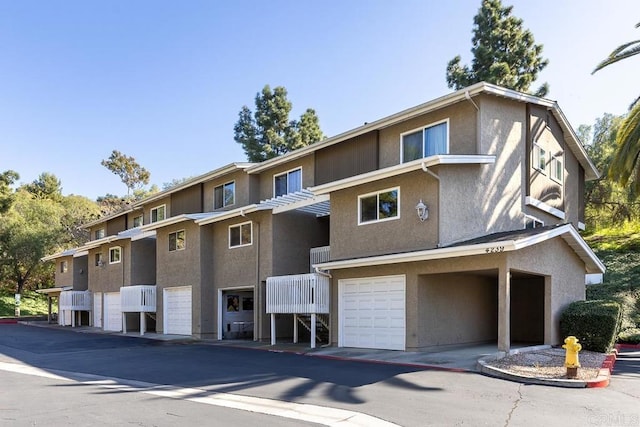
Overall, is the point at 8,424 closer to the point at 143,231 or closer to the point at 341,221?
the point at 341,221

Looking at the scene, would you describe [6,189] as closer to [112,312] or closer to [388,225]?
[112,312]

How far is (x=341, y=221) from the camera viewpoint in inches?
745

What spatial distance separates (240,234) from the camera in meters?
23.5

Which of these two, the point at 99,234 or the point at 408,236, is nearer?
the point at 408,236

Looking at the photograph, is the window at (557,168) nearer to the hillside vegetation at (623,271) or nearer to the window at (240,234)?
the hillside vegetation at (623,271)

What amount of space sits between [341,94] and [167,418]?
2545cm

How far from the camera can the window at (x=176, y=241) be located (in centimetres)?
2656

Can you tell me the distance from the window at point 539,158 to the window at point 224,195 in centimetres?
1338

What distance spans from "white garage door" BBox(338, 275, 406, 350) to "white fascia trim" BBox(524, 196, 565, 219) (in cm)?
594

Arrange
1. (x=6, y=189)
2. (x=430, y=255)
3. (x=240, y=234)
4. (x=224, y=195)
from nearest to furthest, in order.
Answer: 1. (x=430, y=255)
2. (x=240, y=234)
3. (x=224, y=195)
4. (x=6, y=189)

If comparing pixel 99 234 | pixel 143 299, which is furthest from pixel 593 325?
pixel 99 234

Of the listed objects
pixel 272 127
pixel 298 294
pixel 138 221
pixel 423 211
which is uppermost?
pixel 272 127

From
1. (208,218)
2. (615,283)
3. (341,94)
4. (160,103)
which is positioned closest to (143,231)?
(208,218)

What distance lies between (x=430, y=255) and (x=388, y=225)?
256 cm
